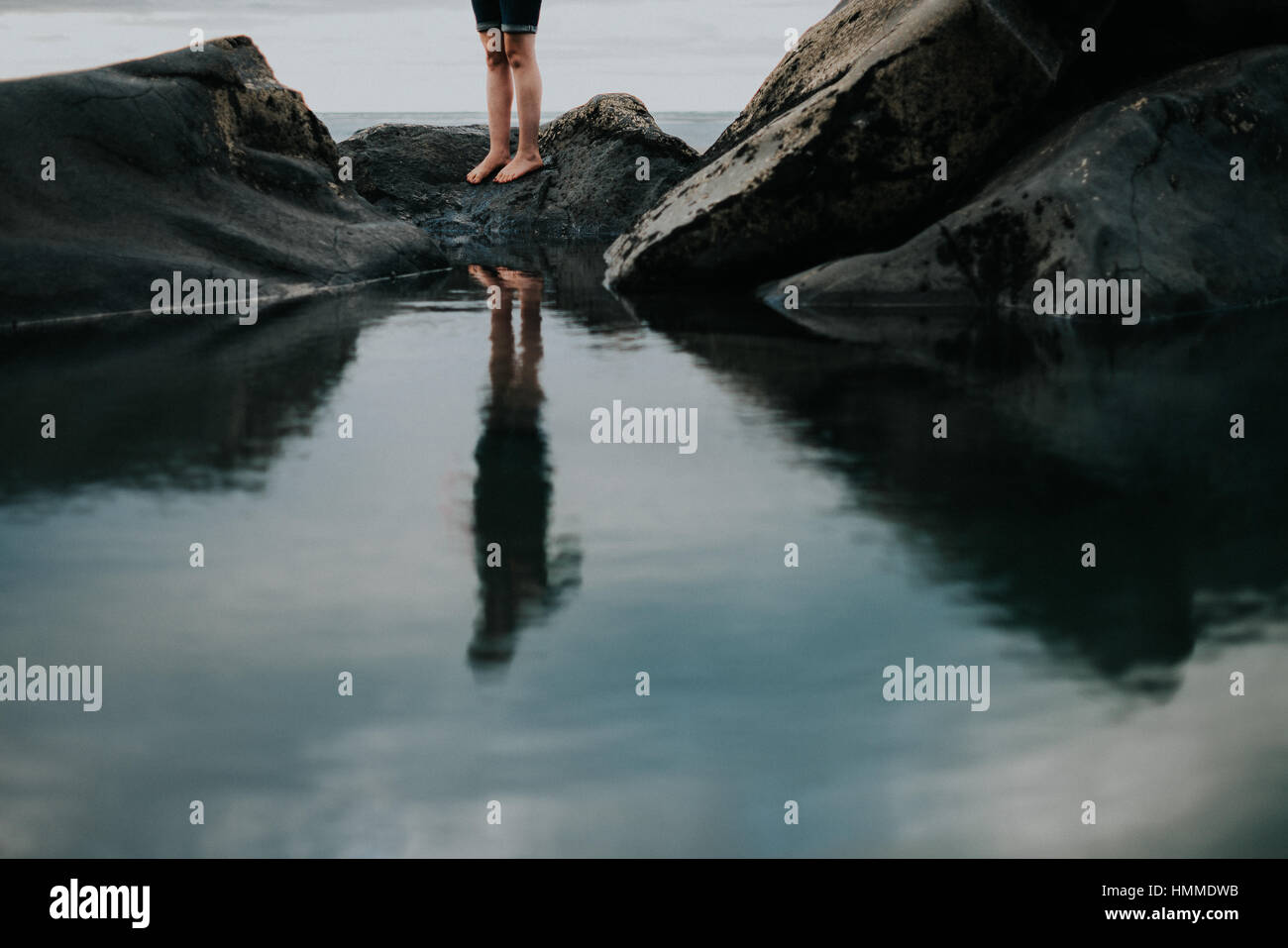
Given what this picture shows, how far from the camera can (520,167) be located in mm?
8523

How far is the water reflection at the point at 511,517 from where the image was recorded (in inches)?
78.6

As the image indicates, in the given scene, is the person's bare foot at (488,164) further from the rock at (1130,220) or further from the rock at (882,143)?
the rock at (1130,220)

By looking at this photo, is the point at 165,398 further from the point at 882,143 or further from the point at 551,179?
the point at 551,179

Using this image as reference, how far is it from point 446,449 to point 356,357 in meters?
1.33

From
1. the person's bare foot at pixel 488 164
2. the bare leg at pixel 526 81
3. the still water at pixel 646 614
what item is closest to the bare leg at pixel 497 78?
the bare leg at pixel 526 81

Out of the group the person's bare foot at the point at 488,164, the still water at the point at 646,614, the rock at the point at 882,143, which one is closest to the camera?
the still water at the point at 646,614

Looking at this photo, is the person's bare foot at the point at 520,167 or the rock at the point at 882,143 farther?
the person's bare foot at the point at 520,167

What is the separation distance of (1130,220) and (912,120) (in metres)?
0.99

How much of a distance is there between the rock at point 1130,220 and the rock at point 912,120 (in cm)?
20

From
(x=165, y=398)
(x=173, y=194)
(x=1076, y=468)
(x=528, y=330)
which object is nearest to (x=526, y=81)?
(x=173, y=194)

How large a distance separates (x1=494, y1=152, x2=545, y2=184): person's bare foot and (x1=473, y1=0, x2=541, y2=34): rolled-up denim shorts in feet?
3.61

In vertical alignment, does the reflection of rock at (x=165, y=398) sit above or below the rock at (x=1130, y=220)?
below
